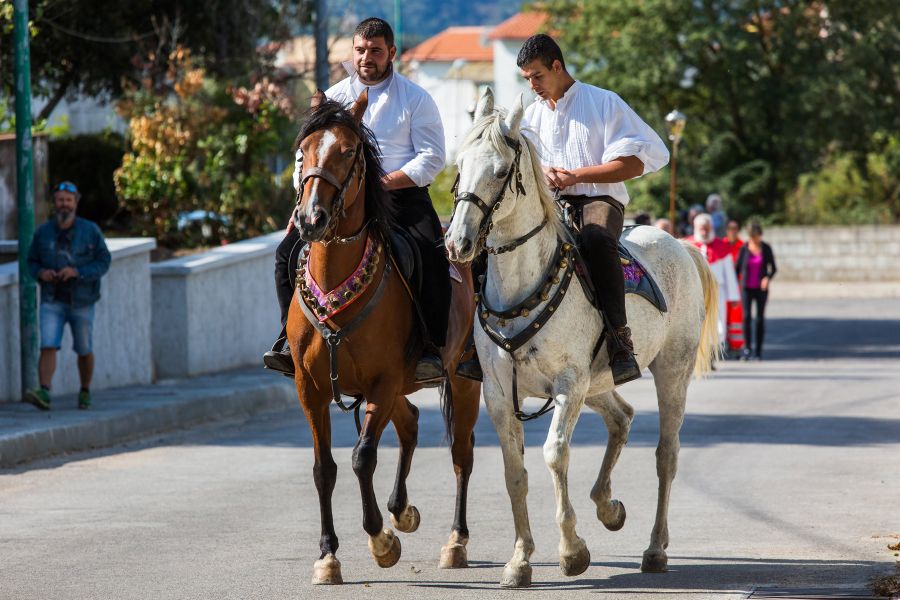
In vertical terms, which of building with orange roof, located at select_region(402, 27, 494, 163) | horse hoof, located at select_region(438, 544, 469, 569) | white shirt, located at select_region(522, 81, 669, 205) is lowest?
horse hoof, located at select_region(438, 544, 469, 569)

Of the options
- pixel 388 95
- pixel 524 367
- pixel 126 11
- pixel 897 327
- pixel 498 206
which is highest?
pixel 126 11

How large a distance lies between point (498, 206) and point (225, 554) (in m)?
2.63

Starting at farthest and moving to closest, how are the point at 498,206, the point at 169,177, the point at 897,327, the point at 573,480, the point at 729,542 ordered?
the point at 897,327 → the point at 169,177 → the point at 573,480 → the point at 729,542 → the point at 498,206

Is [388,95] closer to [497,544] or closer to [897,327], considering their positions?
[497,544]

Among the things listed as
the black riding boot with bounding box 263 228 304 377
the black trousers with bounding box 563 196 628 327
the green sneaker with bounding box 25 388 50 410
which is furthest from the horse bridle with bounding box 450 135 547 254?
the green sneaker with bounding box 25 388 50 410

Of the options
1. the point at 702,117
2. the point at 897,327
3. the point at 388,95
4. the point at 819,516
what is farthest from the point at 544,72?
the point at 702,117

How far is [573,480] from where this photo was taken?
36.5 ft

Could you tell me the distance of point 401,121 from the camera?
8.47 metres

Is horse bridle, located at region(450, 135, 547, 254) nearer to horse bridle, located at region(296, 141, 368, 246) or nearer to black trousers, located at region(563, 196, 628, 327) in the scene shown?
black trousers, located at region(563, 196, 628, 327)

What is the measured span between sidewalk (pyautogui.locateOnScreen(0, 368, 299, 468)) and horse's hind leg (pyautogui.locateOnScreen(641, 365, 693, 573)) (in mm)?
6025

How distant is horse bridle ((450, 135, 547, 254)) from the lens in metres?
7.08

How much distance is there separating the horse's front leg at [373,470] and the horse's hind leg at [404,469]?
0.56m

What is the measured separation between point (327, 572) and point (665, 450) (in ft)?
6.80

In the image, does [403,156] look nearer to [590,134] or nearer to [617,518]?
[590,134]
